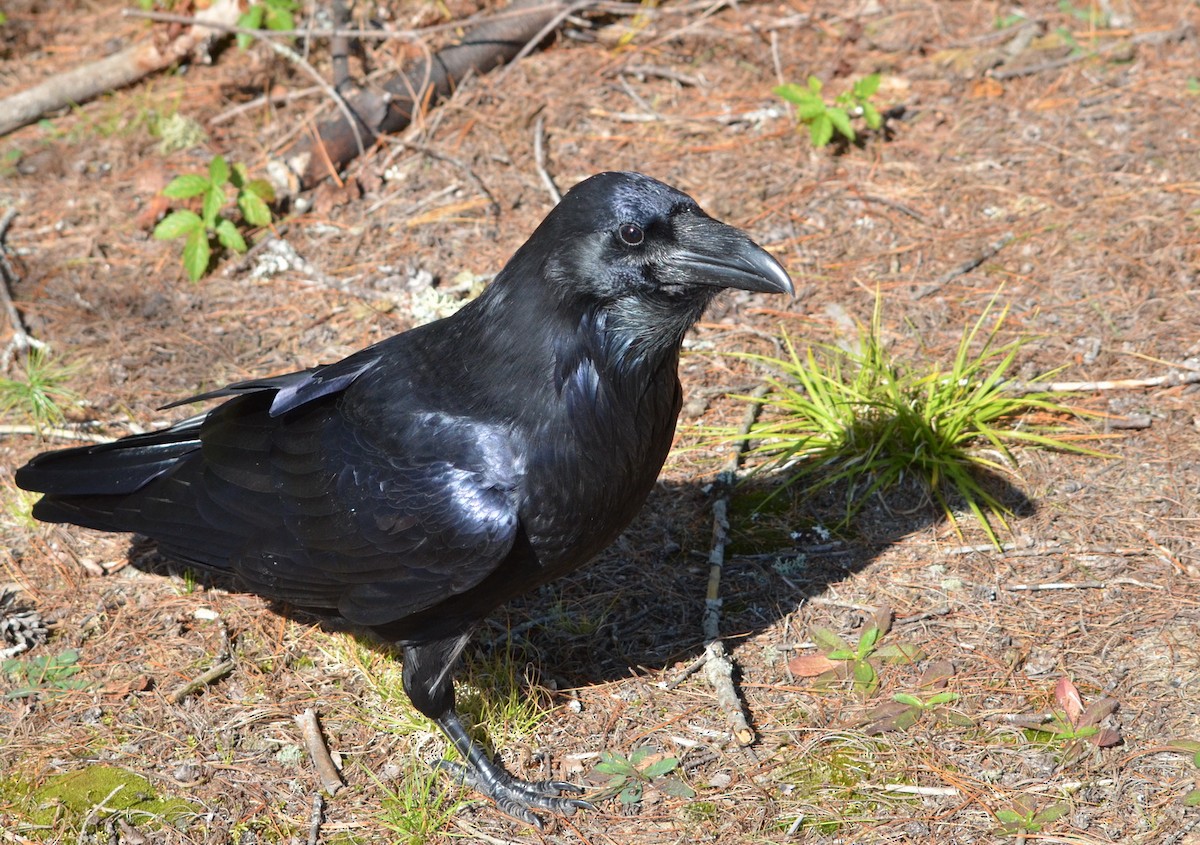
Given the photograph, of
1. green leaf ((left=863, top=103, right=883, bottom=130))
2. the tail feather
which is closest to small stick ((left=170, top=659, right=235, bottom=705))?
the tail feather

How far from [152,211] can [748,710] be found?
4.44 metres

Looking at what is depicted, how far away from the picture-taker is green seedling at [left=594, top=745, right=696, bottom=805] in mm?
3498

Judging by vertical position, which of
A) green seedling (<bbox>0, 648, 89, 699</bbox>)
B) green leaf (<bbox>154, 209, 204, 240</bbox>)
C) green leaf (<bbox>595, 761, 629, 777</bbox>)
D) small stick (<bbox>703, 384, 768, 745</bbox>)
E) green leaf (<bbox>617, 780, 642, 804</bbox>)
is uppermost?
green leaf (<bbox>154, 209, 204, 240</bbox>)

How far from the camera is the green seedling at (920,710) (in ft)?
11.7

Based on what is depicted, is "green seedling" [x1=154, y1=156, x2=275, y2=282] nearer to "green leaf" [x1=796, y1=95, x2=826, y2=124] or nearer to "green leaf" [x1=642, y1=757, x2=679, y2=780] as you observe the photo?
"green leaf" [x1=796, y1=95, x2=826, y2=124]

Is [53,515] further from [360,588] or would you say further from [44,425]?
[360,588]

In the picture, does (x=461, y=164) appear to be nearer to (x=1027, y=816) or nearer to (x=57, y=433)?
(x=57, y=433)

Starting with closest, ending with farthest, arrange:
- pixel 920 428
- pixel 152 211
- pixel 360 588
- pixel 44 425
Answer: pixel 360 588
pixel 920 428
pixel 44 425
pixel 152 211

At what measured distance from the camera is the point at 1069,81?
6.58 m

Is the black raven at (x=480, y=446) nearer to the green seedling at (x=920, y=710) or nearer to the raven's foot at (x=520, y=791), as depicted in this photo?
the raven's foot at (x=520, y=791)

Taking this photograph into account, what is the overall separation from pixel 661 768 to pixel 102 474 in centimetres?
232

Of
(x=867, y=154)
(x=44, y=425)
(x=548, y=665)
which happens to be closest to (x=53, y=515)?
(x=44, y=425)

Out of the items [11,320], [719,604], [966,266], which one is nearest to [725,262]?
[719,604]

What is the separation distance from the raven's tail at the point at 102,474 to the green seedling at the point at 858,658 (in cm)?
240
